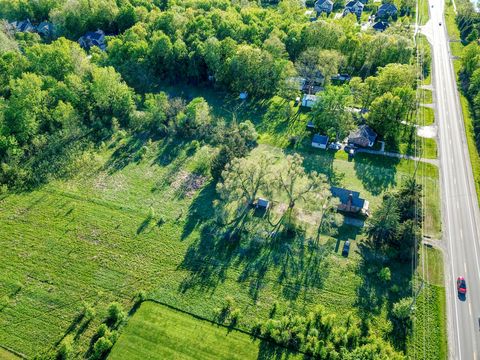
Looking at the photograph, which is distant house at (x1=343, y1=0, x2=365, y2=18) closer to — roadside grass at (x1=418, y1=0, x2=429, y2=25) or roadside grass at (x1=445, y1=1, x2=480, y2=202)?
roadside grass at (x1=418, y1=0, x2=429, y2=25)

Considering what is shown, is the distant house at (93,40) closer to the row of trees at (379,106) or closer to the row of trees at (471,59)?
the row of trees at (379,106)

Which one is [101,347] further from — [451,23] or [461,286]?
[451,23]

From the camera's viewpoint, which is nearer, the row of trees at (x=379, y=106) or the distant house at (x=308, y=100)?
the row of trees at (x=379, y=106)

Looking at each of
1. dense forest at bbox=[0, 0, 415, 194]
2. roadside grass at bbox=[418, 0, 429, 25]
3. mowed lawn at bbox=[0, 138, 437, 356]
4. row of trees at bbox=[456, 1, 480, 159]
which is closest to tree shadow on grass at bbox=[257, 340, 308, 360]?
mowed lawn at bbox=[0, 138, 437, 356]

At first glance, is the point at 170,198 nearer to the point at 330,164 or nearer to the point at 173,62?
the point at 330,164

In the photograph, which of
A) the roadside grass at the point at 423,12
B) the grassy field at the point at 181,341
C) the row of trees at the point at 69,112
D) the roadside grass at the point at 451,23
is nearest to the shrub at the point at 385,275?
the grassy field at the point at 181,341

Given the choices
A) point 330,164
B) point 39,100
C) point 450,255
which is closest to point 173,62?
point 39,100

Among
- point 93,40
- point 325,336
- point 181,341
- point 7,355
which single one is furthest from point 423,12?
point 7,355
